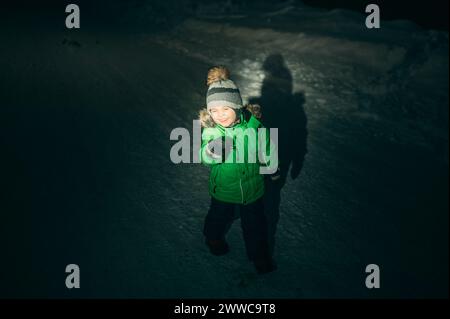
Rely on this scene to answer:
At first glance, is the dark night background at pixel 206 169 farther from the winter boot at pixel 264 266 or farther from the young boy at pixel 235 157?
the young boy at pixel 235 157

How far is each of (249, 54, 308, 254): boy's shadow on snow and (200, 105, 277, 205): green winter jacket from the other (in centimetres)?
82

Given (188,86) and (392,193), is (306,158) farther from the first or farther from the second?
(188,86)

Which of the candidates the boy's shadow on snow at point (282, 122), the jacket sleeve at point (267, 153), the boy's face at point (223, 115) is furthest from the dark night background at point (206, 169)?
the boy's face at point (223, 115)

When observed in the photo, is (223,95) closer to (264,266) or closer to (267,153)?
(267,153)

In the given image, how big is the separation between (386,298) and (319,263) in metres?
0.56

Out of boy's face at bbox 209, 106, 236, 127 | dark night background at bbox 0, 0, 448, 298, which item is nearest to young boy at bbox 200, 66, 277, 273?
boy's face at bbox 209, 106, 236, 127

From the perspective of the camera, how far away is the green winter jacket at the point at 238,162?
250 cm

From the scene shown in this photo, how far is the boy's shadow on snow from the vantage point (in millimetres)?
3689

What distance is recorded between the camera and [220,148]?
7.93 feet

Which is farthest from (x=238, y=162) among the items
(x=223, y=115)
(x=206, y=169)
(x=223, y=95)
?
(x=206, y=169)

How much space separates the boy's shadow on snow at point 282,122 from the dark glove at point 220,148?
117 centimetres

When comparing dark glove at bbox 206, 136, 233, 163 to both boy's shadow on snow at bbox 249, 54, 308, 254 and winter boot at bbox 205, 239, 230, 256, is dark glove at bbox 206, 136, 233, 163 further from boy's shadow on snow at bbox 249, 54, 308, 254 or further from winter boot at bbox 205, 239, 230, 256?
boy's shadow on snow at bbox 249, 54, 308, 254

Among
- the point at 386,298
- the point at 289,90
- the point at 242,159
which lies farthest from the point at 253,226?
the point at 289,90

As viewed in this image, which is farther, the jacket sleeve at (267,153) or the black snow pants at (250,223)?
the black snow pants at (250,223)
